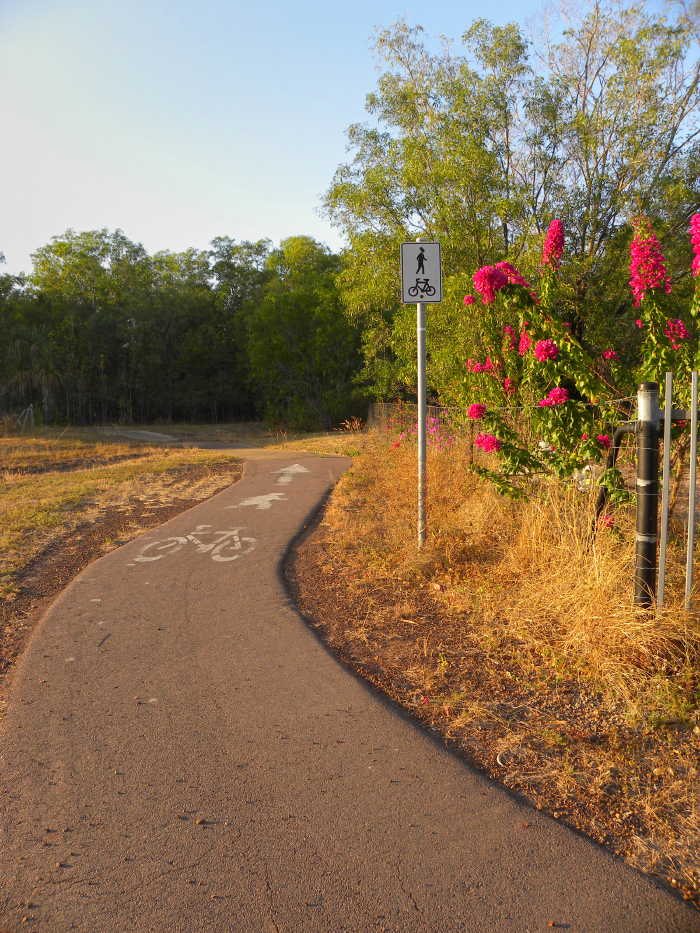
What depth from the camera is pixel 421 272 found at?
6609 millimetres

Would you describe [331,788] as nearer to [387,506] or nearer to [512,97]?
[387,506]

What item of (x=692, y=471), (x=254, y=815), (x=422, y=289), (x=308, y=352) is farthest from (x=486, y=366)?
(x=308, y=352)

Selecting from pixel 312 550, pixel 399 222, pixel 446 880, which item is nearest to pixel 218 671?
pixel 446 880

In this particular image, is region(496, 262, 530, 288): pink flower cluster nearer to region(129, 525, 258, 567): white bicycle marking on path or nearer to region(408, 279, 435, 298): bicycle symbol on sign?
region(408, 279, 435, 298): bicycle symbol on sign

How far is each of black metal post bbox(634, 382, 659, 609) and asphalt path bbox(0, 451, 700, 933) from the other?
1725mm

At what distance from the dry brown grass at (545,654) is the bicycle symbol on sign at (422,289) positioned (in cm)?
219

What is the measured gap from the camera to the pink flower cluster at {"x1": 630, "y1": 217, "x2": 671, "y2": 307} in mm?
5121

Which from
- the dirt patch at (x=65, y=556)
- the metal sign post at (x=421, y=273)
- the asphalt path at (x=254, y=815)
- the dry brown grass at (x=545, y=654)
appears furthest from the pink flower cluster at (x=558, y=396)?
the dirt patch at (x=65, y=556)

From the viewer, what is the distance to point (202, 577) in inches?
255

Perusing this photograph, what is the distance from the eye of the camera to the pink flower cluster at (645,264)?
16.8 ft

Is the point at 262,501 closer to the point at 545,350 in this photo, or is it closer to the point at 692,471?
the point at 545,350

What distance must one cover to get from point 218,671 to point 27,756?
1.23 metres

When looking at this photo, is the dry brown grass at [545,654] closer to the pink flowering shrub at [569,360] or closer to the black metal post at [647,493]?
the black metal post at [647,493]

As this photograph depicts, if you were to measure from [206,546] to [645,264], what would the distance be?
5.27 m
